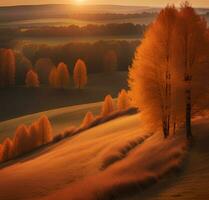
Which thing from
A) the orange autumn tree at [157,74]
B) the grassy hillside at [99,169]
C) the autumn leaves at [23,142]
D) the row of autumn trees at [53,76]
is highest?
the orange autumn tree at [157,74]

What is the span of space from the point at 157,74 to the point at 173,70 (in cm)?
170

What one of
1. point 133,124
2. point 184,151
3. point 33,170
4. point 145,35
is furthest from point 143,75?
point 133,124

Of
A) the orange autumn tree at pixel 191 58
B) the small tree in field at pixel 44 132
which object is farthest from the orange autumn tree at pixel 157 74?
the small tree in field at pixel 44 132

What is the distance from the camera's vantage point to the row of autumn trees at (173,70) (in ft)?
104

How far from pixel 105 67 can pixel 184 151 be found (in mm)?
127757

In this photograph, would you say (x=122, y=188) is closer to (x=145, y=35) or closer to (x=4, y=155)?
(x=145, y=35)

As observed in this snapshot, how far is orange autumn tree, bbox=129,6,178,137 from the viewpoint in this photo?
32812 millimetres

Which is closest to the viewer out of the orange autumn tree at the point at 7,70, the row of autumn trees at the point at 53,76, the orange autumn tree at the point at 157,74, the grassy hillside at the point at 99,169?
the grassy hillside at the point at 99,169

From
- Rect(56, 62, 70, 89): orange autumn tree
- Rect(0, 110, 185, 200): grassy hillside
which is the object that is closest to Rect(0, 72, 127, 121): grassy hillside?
Rect(56, 62, 70, 89): orange autumn tree

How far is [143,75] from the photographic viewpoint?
34.4m

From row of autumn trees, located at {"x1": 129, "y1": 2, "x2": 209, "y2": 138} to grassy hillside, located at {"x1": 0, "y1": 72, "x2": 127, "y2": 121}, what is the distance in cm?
7722

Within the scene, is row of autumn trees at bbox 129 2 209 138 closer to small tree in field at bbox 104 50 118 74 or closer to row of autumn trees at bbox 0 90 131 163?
row of autumn trees at bbox 0 90 131 163

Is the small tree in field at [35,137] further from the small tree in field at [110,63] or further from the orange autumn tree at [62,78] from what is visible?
the small tree in field at [110,63]

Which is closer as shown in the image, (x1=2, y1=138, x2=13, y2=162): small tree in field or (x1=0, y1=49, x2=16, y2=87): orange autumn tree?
(x1=2, y1=138, x2=13, y2=162): small tree in field
